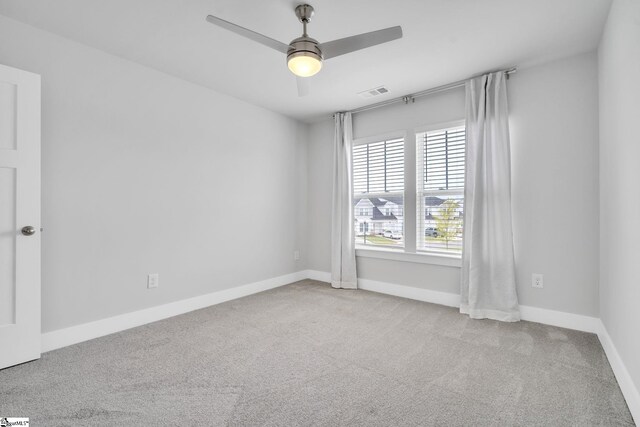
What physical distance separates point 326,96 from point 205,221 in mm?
2037

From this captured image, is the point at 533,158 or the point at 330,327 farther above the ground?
the point at 533,158

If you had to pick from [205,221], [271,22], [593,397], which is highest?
[271,22]

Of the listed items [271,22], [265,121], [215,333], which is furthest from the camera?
[265,121]

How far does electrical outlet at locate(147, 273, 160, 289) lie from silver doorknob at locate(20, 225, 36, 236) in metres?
1.01

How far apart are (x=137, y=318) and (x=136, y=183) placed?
126cm

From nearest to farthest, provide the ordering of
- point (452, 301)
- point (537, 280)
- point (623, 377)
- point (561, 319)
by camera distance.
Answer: point (623, 377)
point (561, 319)
point (537, 280)
point (452, 301)

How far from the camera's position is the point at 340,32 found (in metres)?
2.35

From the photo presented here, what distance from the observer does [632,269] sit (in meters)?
1.72

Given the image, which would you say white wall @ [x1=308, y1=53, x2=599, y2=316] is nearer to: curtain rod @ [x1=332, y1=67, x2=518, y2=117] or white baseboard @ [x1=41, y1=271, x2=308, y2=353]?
curtain rod @ [x1=332, y1=67, x2=518, y2=117]

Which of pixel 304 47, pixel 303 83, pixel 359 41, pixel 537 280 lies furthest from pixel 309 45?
pixel 537 280

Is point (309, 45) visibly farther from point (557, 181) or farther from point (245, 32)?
point (557, 181)

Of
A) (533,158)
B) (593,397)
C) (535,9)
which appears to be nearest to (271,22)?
(535,9)

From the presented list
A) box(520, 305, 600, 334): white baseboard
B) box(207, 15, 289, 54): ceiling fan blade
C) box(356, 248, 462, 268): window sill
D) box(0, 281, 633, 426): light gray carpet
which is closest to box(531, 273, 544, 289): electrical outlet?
A: box(520, 305, 600, 334): white baseboard

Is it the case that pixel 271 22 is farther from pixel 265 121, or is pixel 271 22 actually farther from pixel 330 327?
pixel 330 327
